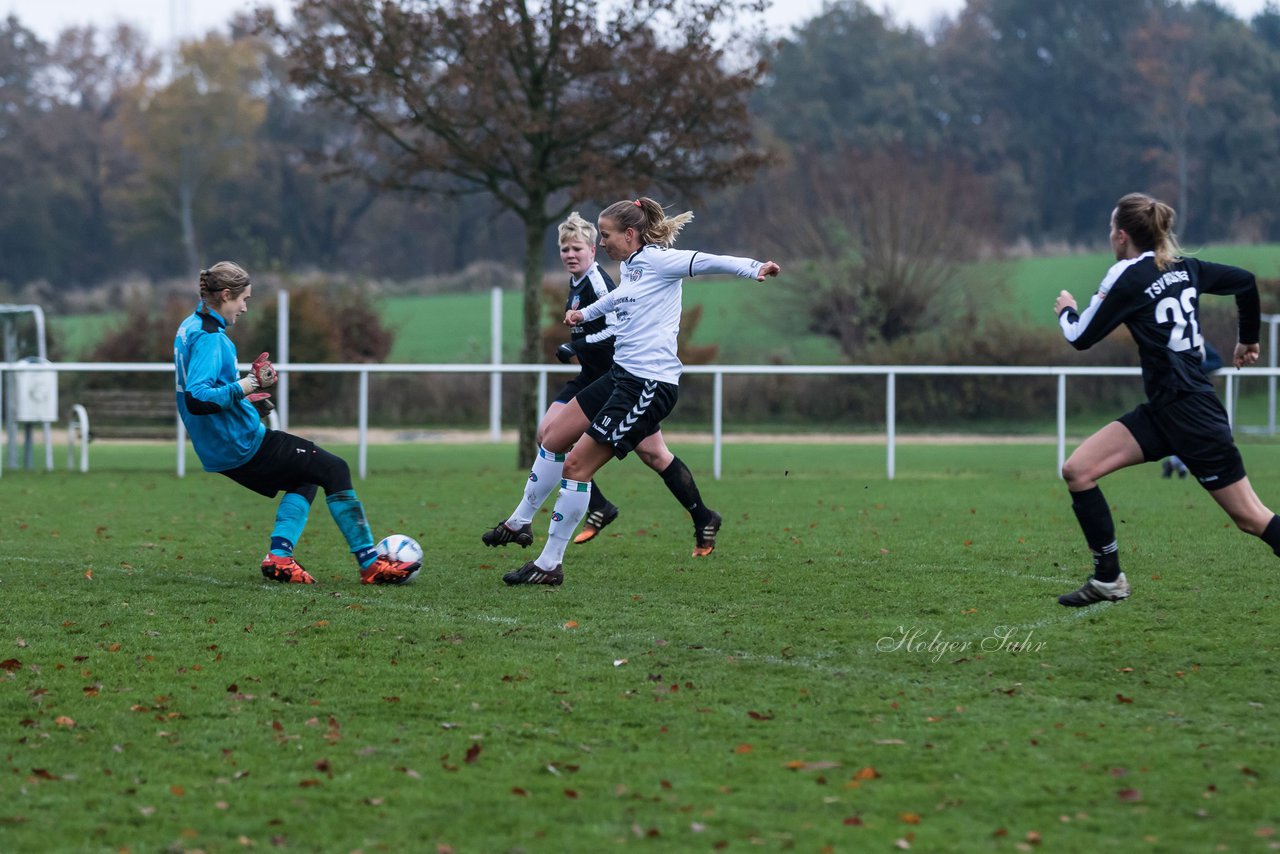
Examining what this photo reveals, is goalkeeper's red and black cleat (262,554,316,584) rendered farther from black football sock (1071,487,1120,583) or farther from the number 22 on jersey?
the number 22 on jersey

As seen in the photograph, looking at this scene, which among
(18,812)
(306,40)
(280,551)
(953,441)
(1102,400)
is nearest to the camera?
(18,812)

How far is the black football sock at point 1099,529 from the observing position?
6.59 metres

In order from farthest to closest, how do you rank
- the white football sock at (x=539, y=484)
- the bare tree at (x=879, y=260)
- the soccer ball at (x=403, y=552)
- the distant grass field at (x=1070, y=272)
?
the distant grass field at (x=1070, y=272)
the bare tree at (x=879, y=260)
the white football sock at (x=539, y=484)
the soccer ball at (x=403, y=552)

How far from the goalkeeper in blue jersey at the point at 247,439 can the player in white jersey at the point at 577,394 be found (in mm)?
787

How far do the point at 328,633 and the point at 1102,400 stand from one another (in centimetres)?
2552

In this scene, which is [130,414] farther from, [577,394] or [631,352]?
[631,352]

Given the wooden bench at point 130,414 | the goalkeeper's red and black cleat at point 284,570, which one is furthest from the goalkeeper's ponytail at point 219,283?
the wooden bench at point 130,414

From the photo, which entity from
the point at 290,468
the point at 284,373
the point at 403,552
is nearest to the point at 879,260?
the point at 284,373

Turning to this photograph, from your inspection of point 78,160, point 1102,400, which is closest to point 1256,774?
point 1102,400

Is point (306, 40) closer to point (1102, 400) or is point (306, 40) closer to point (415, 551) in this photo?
point (415, 551)

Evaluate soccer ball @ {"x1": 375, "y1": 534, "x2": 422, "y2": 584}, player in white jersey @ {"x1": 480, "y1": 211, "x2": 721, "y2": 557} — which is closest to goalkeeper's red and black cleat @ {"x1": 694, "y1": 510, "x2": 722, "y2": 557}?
player in white jersey @ {"x1": 480, "y1": 211, "x2": 721, "y2": 557}

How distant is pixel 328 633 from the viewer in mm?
6473

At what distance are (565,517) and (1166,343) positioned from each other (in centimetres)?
304

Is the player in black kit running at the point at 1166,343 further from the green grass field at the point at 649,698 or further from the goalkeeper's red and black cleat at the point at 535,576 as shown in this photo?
the goalkeeper's red and black cleat at the point at 535,576
